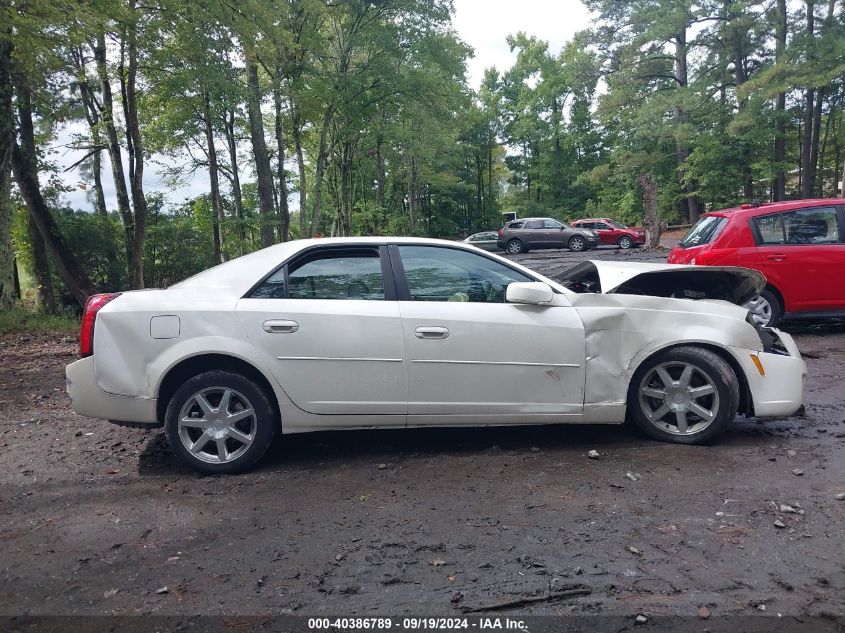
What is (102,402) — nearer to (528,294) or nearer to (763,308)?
(528,294)

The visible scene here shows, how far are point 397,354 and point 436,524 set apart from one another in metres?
1.22

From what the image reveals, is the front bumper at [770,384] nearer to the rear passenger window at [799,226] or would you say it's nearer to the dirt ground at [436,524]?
the dirt ground at [436,524]

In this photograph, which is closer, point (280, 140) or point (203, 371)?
point (203, 371)

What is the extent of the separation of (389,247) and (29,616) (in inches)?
116

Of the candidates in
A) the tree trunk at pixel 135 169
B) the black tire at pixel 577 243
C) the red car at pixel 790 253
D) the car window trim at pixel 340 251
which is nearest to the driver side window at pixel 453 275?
the car window trim at pixel 340 251

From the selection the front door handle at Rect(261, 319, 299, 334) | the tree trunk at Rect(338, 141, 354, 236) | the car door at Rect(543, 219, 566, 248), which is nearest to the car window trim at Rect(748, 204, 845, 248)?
the front door handle at Rect(261, 319, 299, 334)

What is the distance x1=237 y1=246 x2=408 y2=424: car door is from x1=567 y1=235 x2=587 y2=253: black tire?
90.1 feet

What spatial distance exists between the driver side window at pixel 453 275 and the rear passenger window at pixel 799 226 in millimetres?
5044

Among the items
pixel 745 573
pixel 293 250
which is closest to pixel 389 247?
pixel 293 250

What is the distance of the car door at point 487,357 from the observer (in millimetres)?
4109

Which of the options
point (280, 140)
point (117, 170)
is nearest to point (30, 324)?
point (117, 170)

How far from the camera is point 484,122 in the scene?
5388 cm

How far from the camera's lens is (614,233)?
3219 centimetres

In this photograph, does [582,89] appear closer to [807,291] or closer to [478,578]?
[807,291]
